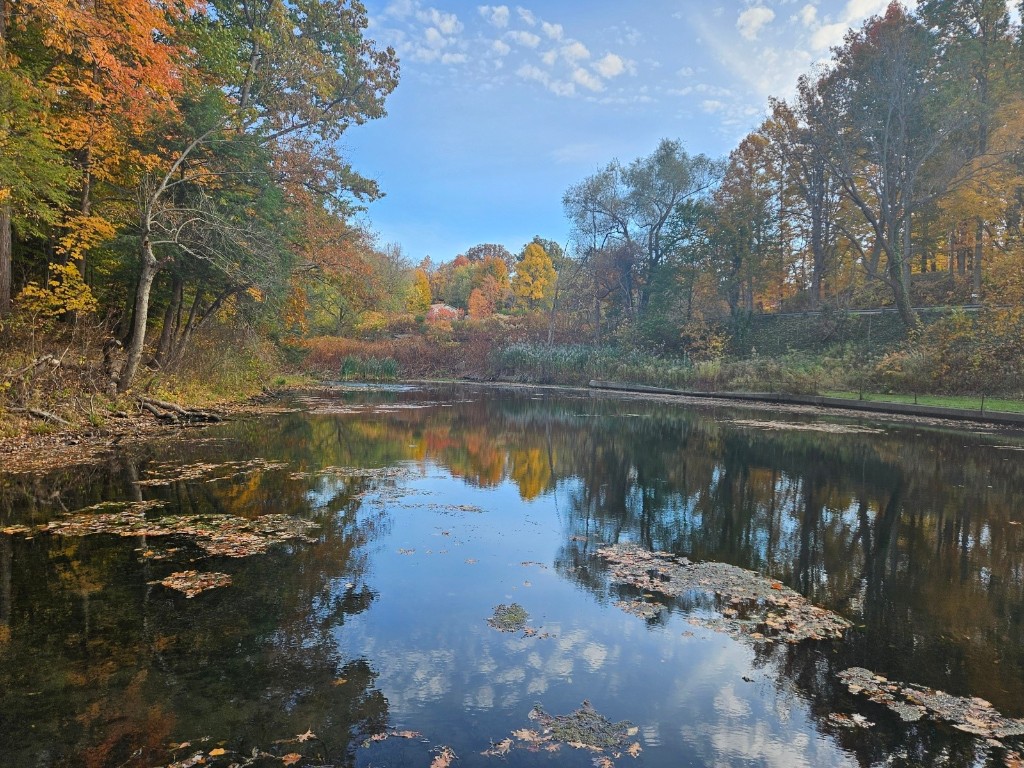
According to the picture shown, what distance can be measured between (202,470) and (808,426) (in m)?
14.2

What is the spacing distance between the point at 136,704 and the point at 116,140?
44.7 feet

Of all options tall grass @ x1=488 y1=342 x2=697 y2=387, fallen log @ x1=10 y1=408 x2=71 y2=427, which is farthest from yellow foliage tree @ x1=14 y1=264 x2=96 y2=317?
tall grass @ x1=488 y1=342 x2=697 y2=387

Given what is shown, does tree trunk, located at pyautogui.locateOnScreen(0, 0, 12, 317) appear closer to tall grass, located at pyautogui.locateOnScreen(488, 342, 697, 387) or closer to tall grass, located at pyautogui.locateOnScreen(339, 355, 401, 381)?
tall grass, located at pyautogui.locateOnScreen(488, 342, 697, 387)

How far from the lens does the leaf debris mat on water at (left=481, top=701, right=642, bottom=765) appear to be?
267 centimetres

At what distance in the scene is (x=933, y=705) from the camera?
3035mm

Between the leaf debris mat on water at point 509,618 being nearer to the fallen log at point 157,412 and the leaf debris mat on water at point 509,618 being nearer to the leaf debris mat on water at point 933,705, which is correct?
the leaf debris mat on water at point 933,705

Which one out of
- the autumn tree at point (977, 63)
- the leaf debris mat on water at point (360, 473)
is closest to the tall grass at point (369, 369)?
the leaf debris mat on water at point (360, 473)

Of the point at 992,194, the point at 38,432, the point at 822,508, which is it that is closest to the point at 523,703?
the point at 822,508

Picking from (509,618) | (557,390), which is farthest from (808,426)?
(557,390)

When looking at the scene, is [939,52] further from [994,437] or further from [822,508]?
[822,508]

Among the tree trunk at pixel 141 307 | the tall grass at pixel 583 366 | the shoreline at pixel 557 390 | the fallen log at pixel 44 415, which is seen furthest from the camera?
the tall grass at pixel 583 366

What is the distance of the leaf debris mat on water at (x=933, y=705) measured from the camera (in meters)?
2.87

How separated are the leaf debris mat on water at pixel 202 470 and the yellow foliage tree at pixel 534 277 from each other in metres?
54.7

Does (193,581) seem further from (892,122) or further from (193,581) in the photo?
(892,122)
